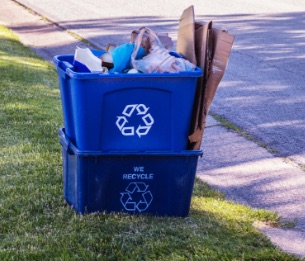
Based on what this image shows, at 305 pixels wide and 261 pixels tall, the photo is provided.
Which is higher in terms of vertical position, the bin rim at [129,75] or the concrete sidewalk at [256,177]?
the bin rim at [129,75]

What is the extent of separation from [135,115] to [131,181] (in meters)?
0.44

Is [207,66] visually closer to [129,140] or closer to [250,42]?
[129,140]

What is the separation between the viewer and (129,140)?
426 centimetres

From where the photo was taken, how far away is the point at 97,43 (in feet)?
39.5

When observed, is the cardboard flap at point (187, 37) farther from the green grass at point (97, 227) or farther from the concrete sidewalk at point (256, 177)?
the concrete sidewalk at point (256, 177)

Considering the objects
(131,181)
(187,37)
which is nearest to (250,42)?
(187,37)

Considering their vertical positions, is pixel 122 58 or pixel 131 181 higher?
pixel 122 58

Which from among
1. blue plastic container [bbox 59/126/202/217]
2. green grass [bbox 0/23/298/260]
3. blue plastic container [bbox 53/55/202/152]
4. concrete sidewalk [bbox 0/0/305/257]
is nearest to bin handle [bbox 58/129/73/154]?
blue plastic container [bbox 59/126/202/217]

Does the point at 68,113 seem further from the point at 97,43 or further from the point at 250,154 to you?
the point at 97,43

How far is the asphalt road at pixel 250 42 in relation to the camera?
24.7 feet

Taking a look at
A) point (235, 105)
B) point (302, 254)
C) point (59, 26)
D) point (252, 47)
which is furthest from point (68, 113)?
point (59, 26)

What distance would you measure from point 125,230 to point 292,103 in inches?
179

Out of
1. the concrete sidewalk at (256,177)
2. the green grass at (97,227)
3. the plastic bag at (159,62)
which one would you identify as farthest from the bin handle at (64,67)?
the concrete sidewalk at (256,177)

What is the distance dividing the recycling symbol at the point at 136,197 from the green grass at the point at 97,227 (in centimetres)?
7
